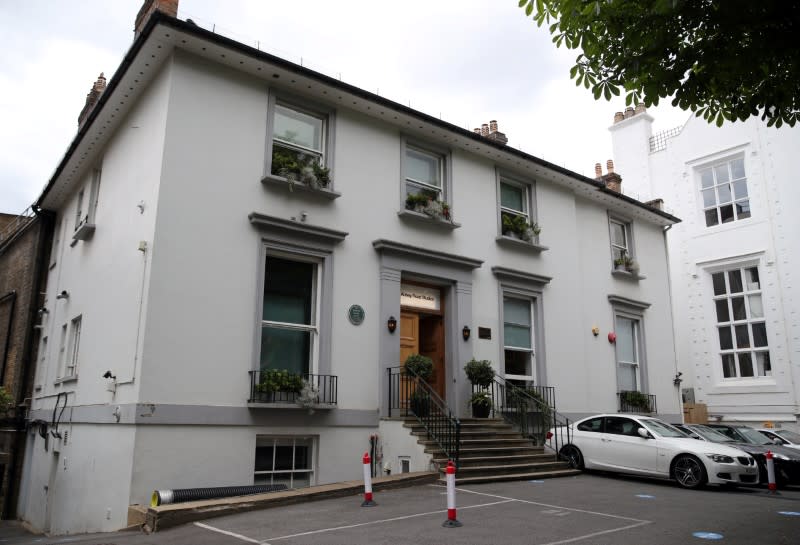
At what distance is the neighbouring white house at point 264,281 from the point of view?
412 inches

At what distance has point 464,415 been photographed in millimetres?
13672

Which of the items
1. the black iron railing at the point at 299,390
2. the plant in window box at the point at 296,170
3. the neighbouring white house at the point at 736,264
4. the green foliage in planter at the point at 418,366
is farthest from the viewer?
the neighbouring white house at the point at 736,264

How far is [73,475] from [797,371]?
21.4m

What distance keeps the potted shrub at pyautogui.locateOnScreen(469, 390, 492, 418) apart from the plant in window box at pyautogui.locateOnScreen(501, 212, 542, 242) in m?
4.25

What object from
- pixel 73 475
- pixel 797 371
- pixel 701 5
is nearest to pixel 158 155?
pixel 73 475

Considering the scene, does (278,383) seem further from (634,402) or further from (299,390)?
(634,402)

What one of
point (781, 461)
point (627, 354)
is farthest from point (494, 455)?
point (627, 354)

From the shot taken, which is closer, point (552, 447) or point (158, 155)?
point (158, 155)

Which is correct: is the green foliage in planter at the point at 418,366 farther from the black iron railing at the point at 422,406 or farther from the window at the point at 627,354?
the window at the point at 627,354

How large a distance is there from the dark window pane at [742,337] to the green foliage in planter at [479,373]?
13.8 m

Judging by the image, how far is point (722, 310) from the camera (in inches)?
926

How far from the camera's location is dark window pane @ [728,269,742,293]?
23234mm

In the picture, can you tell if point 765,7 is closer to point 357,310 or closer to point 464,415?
point 357,310

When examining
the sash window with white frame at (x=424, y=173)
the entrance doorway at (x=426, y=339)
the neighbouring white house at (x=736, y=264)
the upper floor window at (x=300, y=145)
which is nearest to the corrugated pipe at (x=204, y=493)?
the entrance doorway at (x=426, y=339)
